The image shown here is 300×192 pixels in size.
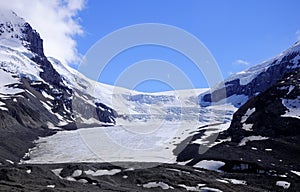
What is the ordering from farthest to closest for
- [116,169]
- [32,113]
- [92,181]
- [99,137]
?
[32,113] → [99,137] → [116,169] → [92,181]

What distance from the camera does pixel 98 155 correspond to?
101250 millimetres

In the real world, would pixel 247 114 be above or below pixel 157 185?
above

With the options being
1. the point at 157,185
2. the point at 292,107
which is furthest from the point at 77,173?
the point at 292,107

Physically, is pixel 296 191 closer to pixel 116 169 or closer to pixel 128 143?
pixel 116 169

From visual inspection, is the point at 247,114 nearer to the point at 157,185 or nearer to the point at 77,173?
the point at 157,185

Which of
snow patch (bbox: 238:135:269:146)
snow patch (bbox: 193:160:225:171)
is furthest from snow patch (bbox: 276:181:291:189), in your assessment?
snow patch (bbox: 238:135:269:146)

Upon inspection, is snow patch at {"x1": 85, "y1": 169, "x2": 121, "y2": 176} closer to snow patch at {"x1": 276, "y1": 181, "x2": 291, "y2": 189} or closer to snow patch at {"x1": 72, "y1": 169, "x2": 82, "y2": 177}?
snow patch at {"x1": 72, "y1": 169, "x2": 82, "y2": 177}

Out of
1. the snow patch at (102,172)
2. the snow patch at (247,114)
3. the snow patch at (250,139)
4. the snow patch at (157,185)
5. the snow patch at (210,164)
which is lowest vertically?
the snow patch at (157,185)

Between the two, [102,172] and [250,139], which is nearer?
[102,172]

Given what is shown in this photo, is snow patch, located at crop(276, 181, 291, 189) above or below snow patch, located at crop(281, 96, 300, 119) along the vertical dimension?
below

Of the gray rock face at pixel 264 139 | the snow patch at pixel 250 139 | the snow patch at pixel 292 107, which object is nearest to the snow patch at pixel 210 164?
the gray rock face at pixel 264 139

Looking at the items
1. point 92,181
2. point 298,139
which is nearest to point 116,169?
point 92,181

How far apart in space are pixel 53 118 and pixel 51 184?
456ft

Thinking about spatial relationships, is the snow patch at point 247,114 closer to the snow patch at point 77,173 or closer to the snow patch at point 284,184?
the snow patch at point 284,184
